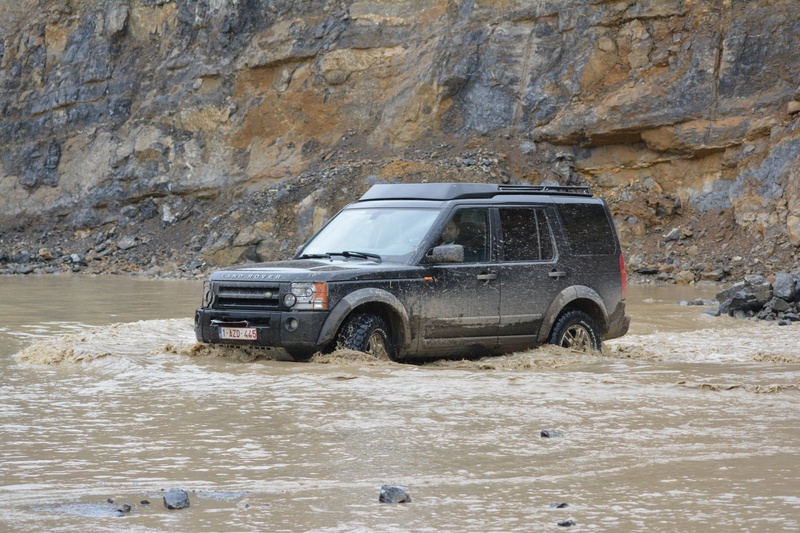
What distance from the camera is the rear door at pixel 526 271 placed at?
36.5ft

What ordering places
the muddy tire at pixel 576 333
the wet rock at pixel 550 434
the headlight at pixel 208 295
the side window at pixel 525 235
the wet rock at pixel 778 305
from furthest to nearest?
the wet rock at pixel 778 305, the muddy tire at pixel 576 333, the side window at pixel 525 235, the headlight at pixel 208 295, the wet rock at pixel 550 434

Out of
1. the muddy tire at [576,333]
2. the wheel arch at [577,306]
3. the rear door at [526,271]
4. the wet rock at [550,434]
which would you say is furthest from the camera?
the muddy tire at [576,333]

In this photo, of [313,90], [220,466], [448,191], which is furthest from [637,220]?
[220,466]

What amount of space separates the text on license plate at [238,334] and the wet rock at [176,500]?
15.7ft

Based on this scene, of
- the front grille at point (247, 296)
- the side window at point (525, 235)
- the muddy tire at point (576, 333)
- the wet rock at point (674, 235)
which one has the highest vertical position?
the wet rock at point (674, 235)

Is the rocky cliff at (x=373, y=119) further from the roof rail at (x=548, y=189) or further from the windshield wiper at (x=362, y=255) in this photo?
the windshield wiper at (x=362, y=255)

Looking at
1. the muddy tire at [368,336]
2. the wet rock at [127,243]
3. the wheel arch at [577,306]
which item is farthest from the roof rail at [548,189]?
the wet rock at [127,243]

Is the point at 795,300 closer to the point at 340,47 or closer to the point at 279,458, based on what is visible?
the point at 279,458

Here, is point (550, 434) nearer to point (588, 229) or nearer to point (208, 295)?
point (208, 295)

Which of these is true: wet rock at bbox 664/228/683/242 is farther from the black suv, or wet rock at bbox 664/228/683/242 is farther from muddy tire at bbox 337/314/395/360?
muddy tire at bbox 337/314/395/360

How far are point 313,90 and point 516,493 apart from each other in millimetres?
32393

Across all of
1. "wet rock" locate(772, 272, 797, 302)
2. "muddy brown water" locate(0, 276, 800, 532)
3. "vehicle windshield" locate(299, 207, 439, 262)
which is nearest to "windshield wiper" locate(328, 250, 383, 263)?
"vehicle windshield" locate(299, 207, 439, 262)

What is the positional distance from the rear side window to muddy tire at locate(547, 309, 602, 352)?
0.66m

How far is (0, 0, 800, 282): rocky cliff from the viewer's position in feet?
98.9
